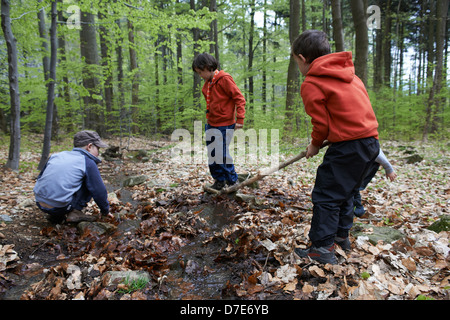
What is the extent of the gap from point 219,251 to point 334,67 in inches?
87.8

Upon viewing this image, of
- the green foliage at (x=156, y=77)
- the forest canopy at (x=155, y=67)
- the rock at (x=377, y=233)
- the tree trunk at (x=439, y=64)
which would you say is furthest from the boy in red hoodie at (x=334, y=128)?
the tree trunk at (x=439, y=64)

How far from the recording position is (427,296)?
1.80m

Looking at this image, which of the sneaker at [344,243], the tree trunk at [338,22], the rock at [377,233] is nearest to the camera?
the sneaker at [344,243]

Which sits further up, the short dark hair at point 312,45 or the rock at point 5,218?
the short dark hair at point 312,45

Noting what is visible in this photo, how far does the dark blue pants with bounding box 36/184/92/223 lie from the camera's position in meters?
3.27

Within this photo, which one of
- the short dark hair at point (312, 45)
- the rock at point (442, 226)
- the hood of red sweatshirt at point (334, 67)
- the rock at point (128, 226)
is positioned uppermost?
the short dark hair at point (312, 45)

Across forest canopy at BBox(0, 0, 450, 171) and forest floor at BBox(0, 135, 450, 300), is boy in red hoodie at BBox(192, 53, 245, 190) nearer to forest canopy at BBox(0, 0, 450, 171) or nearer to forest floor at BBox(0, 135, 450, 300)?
forest floor at BBox(0, 135, 450, 300)

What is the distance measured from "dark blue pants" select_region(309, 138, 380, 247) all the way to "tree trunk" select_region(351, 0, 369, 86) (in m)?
7.45

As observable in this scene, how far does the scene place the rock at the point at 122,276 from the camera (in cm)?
224

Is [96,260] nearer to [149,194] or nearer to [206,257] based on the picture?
[206,257]

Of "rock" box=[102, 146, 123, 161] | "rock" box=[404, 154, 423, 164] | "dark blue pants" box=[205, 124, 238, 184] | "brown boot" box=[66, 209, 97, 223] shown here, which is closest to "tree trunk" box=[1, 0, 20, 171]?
"rock" box=[102, 146, 123, 161]

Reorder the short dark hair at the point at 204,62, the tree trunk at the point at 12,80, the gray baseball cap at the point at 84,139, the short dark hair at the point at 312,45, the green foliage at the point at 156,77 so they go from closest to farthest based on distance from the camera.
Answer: the short dark hair at the point at 312,45, the gray baseball cap at the point at 84,139, the short dark hair at the point at 204,62, the tree trunk at the point at 12,80, the green foliage at the point at 156,77

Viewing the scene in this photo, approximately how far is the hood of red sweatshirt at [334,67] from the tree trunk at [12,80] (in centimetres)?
723

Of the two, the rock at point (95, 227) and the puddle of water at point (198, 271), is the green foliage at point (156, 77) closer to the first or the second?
the rock at point (95, 227)
